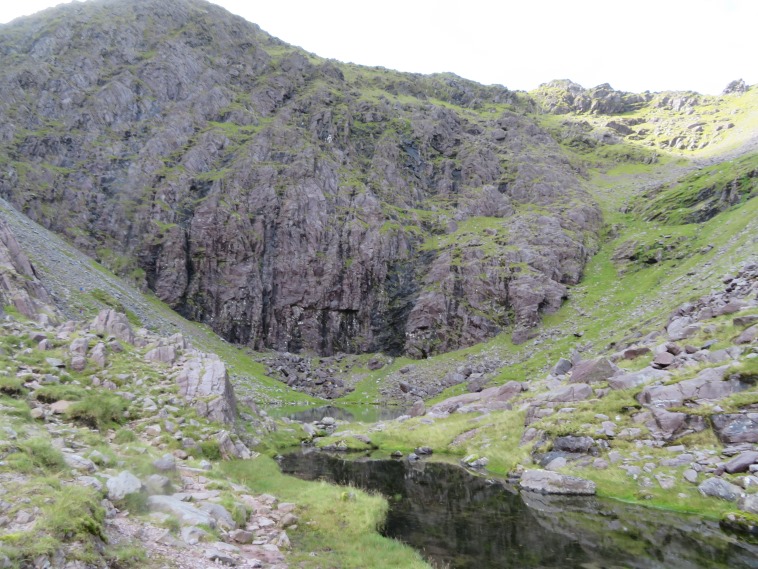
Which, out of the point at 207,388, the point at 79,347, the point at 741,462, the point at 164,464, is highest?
the point at 79,347

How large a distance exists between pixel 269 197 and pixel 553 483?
113m

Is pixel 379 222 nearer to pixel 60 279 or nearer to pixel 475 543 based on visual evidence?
pixel 60 279

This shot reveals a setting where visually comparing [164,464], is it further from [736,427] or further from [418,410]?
[418,410]

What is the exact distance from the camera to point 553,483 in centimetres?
2861

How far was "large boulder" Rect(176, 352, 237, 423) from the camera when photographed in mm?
33375

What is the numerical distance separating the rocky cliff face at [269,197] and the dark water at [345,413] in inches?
1076

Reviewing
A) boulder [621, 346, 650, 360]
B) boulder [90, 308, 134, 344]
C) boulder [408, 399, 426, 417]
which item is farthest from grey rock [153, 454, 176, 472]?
boulder [408, 399, 426, 417]

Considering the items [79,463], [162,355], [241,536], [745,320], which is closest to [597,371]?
[745,320]

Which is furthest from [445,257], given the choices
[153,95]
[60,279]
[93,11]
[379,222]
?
[93,11]

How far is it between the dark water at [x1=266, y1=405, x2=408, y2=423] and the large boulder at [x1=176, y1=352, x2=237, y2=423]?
3245cm

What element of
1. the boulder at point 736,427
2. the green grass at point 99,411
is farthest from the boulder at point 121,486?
the boulder at point 736,427

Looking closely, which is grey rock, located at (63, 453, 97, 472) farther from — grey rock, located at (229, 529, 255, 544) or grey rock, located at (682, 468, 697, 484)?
grey rock, located at (682, 468, 697, 484)

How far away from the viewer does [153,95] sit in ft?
452

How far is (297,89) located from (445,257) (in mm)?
93694
